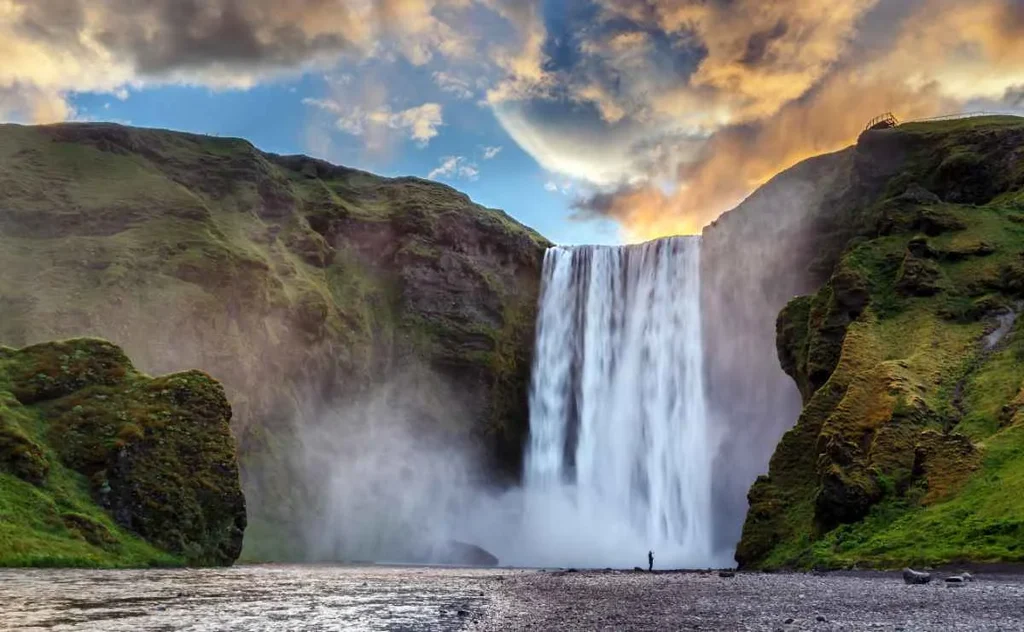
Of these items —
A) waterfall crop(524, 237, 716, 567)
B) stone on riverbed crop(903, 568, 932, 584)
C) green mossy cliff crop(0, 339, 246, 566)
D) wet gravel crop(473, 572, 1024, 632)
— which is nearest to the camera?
wet gravel crop(473, 572, 1024, 632)

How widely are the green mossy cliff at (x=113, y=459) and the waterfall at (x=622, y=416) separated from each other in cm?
3785

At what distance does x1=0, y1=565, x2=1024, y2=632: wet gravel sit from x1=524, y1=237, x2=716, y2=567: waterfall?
154ft

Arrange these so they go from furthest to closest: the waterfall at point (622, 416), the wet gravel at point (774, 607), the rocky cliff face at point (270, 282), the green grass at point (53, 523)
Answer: the waterfall at point (622, 416) → the rocky cliff face at point (270, 282) → the green grass at point (53, 523) → the wet gravel at point (774, 607)

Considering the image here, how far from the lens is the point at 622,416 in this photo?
3167 inches

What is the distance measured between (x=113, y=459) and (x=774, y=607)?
131 ft

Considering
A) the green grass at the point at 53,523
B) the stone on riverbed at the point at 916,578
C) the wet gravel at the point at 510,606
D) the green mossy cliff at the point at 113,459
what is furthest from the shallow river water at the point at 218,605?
the stone on riverbed at the point at 916,578

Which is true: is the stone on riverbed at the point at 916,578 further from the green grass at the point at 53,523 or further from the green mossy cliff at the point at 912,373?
the green grass at the point at 53,523

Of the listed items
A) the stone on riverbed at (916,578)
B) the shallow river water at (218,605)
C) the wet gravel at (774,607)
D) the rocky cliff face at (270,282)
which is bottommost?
the shallow river water at (218,605)

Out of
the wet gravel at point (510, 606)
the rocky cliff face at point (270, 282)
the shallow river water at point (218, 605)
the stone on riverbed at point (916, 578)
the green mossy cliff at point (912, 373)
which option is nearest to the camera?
the wet gravel at point (510, 606)

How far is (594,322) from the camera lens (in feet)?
286

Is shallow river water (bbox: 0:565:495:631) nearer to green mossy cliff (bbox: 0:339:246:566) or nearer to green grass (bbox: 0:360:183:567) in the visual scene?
green grass (bbox: 0:360:183:567)

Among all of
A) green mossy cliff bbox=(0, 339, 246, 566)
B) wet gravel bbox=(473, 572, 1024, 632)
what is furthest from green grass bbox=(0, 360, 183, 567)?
wet gravel bbox=(473, 572, 1024, 632)

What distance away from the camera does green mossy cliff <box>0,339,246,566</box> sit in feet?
131

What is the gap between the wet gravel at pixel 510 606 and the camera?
14508 mm
